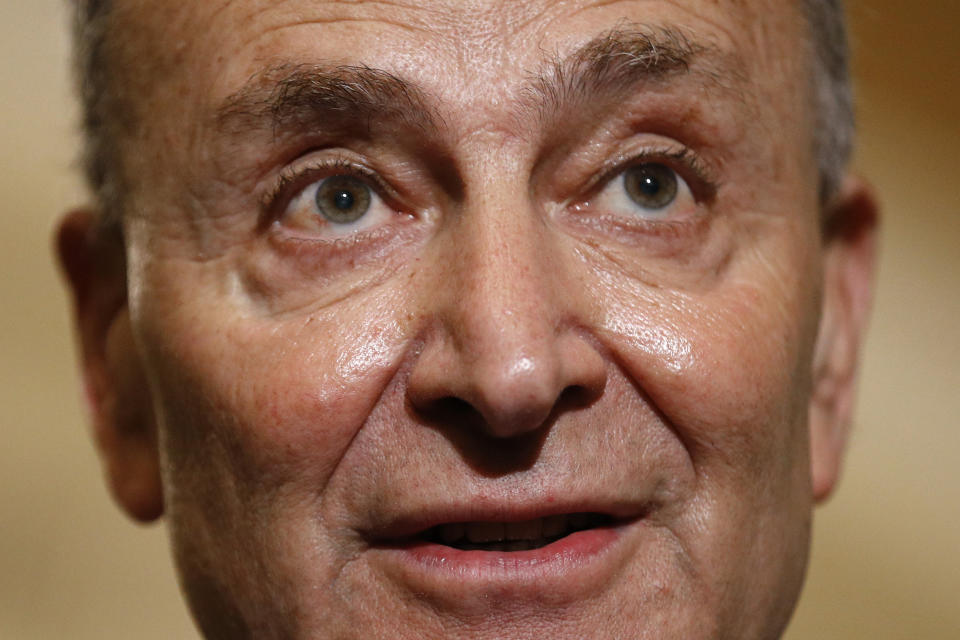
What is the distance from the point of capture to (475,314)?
130 centimetres

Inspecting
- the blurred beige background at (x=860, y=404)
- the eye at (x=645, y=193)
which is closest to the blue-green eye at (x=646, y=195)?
the eye at (x=645, y=193)

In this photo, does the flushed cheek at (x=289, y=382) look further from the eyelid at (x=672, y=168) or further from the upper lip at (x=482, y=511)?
the eyelid at (x=672, y=168)

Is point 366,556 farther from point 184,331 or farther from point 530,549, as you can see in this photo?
point 184,331

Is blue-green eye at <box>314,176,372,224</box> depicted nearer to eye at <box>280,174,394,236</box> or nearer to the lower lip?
eye at <box>280,174,394,236</box>

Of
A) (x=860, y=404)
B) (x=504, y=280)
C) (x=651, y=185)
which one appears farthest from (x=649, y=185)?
(x=860, y=404)

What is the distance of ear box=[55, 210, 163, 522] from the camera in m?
1.74

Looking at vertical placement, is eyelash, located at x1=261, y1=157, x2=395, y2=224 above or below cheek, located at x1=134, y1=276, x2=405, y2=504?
above

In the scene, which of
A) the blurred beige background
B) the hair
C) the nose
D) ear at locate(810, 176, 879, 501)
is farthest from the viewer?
the blurred beige background

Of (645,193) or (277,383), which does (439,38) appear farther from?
(277,383)

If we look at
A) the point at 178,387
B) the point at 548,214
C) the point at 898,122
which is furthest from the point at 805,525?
the point at 898,122

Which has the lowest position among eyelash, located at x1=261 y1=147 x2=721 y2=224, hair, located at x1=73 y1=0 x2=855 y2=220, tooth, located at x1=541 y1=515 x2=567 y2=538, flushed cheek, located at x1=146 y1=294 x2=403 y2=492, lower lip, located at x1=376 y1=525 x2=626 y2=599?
lower lip, located at x1=376 y1=525 x2=626 y2=599

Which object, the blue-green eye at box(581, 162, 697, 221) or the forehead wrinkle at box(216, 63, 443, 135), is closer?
the forehead wrinkle at box(216, 63, 443, 135)

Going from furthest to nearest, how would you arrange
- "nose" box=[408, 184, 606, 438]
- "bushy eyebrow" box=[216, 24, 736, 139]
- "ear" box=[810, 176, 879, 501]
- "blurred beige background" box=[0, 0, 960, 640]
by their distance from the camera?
"blurred beige background" box=[0, 0, 960, 640] < "ear" box=[810, 176, 879, 501] < "bushy eyebrow" box=[216, 24, 736, 139] < "nose" box=[408, 184, 606, 438]

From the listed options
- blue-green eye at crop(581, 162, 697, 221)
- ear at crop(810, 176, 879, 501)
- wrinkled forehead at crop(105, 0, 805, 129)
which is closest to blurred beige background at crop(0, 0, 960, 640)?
ear at crop(810, 176, 879, 501)
